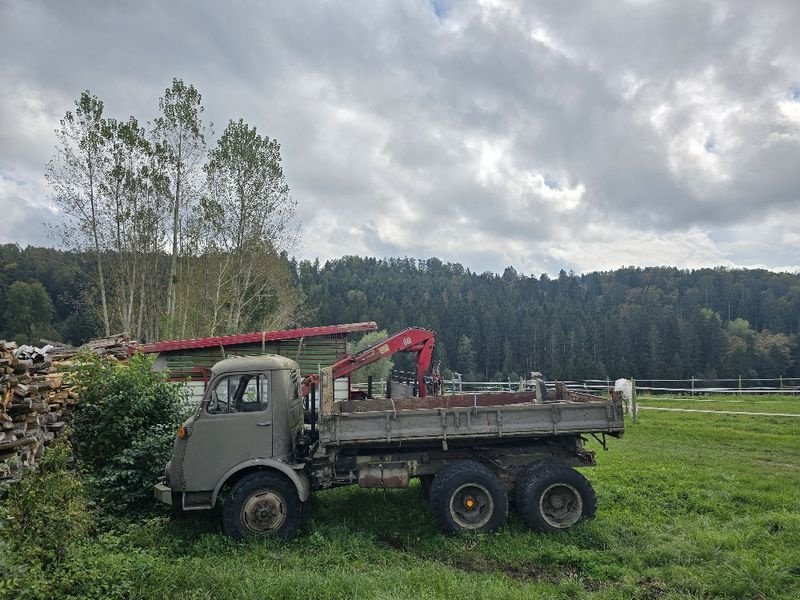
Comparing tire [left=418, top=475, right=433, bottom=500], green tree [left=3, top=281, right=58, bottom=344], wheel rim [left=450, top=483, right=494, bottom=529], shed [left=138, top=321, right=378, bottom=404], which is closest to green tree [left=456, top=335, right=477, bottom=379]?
green tree [left=3, top=281, right=58, bottom=344]

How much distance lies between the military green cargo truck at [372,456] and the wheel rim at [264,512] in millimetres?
12

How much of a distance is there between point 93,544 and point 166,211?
19.9 metres

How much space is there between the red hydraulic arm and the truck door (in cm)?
125

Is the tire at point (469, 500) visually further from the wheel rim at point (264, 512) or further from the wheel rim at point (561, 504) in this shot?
the wheel rim at point (264, 512)

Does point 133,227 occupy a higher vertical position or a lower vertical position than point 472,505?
higher

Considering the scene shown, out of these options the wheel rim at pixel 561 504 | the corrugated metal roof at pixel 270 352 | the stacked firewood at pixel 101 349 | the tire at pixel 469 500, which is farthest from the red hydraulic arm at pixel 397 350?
the corrugated metal roof at pixel 270 352

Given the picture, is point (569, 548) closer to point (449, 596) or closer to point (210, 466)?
point (449, 596)

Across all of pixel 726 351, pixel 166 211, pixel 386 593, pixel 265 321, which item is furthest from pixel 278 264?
pixel 726 351

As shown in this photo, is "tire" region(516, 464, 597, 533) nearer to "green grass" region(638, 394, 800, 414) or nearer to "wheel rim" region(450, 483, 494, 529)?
"wheel rim" region(450, 483, 494, 529)

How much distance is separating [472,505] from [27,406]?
6216 mm

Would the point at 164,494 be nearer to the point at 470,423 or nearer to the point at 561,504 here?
the point at 470,423

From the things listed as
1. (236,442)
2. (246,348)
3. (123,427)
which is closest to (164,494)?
(236,442)

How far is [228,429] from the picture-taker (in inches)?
268

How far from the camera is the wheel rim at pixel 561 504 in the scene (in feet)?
22.7
